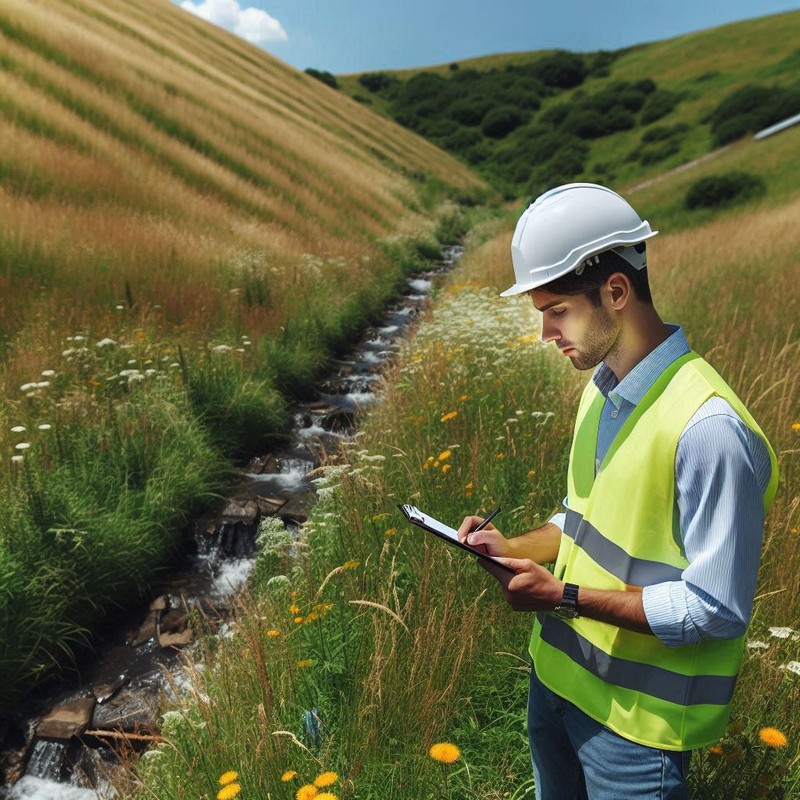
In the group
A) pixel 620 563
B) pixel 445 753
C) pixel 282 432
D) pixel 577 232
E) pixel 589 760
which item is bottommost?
pixel 282 432

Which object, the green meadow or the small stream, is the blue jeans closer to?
the green meadow

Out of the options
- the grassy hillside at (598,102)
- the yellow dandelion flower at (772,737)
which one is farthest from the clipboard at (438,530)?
the grassy hillside at (598,102)

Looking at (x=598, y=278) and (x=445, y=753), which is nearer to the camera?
(x=598, y=278)

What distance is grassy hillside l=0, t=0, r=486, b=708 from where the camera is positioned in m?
4.87

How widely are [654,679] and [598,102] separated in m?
63.7

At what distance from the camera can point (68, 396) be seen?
6180 millimetres

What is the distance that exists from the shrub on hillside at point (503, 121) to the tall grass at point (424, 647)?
6441 centimetres

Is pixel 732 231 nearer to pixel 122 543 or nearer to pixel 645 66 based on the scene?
pixel 122 543

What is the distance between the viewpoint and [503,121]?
2514 inches

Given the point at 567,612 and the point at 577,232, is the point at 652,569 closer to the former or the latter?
the point at 567,612

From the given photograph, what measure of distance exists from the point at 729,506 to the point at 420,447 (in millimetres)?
3860

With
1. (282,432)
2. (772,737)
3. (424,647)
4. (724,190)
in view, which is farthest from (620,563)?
(724,190)

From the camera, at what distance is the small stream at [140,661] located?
3771 millimetres

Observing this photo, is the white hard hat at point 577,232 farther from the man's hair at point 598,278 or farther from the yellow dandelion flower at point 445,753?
the yellow dandelion flower at point 445,753
